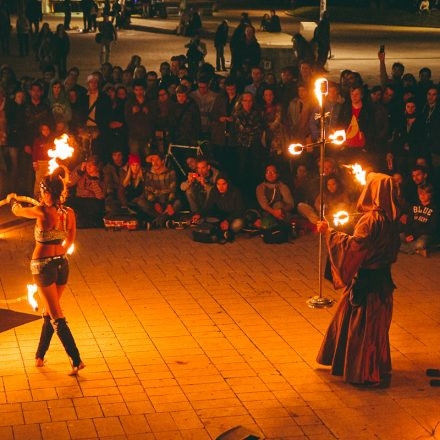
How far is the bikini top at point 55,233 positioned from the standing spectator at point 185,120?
663 cm

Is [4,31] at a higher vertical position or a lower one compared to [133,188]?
higher

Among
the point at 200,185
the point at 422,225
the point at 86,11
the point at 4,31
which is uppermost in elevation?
the point at 86,11

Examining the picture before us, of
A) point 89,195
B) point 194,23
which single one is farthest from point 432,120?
point 194,23

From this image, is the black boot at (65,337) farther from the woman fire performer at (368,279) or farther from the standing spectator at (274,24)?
the standing spectator at (274,24)

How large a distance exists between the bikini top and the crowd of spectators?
5.12 m

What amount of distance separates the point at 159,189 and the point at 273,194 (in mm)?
1617

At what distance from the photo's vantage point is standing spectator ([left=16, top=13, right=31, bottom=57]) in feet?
104

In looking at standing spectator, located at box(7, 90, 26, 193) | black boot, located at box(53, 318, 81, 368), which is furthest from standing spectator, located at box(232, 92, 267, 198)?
black boot, located at box(53, 318, 81, 368)

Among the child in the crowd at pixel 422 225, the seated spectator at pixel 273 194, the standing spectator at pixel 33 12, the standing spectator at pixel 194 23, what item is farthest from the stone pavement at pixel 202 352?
the standing spectator at pixel 194 23

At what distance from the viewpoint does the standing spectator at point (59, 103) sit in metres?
16.3

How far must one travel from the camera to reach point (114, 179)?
610 inches

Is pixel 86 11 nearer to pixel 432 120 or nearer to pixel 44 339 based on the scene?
pixel 432 120

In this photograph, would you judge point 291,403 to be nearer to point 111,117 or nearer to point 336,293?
point 336,293

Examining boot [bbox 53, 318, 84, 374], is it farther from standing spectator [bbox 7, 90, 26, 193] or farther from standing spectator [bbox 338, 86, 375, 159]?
standing spectator [bbox 338, 86, 375, 159]
